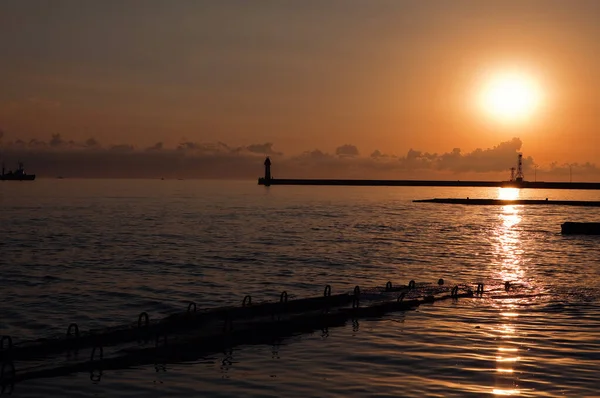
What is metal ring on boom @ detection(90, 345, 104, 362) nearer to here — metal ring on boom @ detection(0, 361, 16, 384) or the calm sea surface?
the calm sea surface

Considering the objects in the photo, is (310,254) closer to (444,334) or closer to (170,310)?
(170,310)

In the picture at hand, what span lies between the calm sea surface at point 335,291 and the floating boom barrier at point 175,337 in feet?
1.62

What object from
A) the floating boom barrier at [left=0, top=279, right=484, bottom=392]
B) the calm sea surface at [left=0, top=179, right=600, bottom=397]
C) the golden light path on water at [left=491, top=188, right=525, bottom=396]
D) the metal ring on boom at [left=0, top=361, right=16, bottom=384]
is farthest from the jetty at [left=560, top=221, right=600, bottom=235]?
the metal ring on boom at [left=0, top=361, right=16, bottom=384]

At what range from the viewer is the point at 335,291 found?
120ft

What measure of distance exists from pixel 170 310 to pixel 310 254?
89.0 feet

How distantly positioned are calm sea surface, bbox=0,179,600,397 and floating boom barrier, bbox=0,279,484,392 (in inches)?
19.4

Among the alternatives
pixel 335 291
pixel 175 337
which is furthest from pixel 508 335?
pixel 335 291

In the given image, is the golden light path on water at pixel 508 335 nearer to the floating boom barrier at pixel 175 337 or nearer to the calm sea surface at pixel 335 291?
the calm sea surface at pixel 335 291

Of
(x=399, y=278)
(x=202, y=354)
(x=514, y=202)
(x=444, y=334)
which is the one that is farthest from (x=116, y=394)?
(x=514, y=202)

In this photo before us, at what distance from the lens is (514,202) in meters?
186

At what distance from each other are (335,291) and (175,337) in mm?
15144

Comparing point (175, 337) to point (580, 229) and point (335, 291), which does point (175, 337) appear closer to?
point (335, 291)

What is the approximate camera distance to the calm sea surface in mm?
17984

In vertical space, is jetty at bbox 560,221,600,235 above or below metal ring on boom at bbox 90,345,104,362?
above
